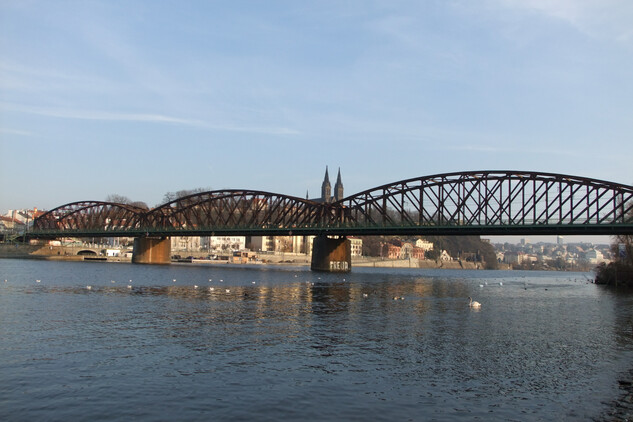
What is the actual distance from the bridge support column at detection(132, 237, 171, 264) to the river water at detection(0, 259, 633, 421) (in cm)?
11683

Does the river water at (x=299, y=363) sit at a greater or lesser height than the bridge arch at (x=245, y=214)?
lesser

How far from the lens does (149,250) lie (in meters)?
162

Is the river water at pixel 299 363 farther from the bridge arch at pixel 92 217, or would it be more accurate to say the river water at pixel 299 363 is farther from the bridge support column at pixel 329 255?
the bridge arch at pixel 92 217

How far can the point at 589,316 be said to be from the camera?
46.9m

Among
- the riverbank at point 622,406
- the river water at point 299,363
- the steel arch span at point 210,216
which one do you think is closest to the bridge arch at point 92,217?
the steel arch span at point 210,216

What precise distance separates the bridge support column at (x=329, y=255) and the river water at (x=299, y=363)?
284 ft

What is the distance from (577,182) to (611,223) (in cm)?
1855

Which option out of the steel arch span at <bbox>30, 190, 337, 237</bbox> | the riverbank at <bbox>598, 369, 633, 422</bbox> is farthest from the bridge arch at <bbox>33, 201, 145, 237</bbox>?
the riverbank at <bbox>598, 369, 633, 422</bbox>

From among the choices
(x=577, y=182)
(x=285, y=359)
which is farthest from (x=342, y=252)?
(x=285, y=359)

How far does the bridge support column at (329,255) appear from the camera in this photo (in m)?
133

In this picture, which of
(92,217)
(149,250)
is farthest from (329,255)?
(92,217)

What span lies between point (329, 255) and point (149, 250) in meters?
59.4

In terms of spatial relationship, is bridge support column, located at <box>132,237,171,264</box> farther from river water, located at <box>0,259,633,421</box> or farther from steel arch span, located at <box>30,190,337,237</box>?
river water, located at <box>0,259,633,421</box>

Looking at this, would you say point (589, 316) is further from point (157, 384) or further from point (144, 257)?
point (144, 257)
